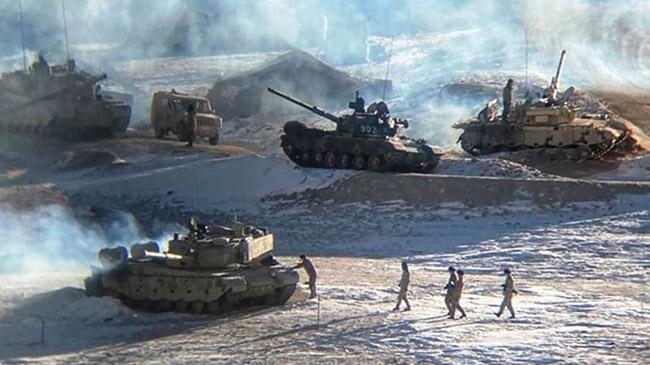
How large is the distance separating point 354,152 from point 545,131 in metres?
7.94

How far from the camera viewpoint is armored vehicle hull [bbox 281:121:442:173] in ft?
133

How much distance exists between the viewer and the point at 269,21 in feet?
289

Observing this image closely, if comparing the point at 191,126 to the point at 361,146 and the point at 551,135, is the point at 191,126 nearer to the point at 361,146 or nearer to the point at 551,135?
the point at 361,146

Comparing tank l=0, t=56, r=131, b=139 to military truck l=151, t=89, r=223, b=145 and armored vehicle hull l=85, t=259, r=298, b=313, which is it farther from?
armored vehicle hull l=85, t=259, r=298, b=313

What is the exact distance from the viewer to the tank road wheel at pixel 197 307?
961 inches

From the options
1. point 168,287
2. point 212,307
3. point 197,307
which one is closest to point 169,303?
point 168,287

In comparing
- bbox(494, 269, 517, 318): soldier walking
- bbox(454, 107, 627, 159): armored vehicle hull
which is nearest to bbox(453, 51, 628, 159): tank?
bbox(454, 107, 627, 159): armored vehicle hull

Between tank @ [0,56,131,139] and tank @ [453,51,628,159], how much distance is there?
13.0m

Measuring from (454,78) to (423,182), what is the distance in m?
30.4

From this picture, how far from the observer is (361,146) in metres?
41.1

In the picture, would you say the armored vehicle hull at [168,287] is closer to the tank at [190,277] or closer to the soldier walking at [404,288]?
the tank at [190,277]

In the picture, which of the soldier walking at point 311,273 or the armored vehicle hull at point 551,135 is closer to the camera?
the soldier walking at point 311,273

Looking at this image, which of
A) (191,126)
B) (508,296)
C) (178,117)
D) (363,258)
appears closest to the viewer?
(508,296)

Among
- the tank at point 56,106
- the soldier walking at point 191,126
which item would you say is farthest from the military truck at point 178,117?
the tank at point 56,106
